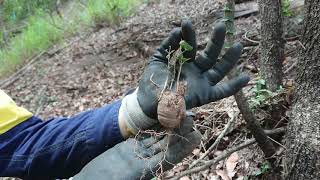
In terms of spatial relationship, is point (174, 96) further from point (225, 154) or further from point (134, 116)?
point (225, 154)

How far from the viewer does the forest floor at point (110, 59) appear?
15.3ft

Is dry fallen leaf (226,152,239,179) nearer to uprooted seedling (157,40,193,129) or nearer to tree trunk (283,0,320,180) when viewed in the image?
tree trunk (283,0,320,180)

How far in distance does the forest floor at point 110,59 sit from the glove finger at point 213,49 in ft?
4.41

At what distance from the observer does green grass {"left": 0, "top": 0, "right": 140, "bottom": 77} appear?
7.54m

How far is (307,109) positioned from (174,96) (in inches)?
26.1

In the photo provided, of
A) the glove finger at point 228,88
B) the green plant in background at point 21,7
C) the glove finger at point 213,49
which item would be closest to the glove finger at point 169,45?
the glove finger at point 213,49

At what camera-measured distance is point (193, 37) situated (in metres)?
1.62

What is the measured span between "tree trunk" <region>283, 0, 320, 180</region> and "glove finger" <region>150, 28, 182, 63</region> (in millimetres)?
597

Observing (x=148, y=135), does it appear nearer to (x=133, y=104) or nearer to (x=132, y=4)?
(x=133, y=104)

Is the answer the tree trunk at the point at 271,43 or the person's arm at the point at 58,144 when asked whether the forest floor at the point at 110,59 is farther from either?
the person's arm at the point at 58,144

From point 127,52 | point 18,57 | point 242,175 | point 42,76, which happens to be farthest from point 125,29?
point 242,175

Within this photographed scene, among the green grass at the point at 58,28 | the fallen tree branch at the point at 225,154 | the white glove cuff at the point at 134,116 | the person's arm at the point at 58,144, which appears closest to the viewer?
the white glove cuff at the point at 134,116

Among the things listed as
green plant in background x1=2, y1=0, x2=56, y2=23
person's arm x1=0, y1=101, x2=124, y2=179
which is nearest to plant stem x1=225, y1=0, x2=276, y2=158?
person's arm x1=0, y1=101, x2=124, y2=179

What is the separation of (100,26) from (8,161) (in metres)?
5.94
